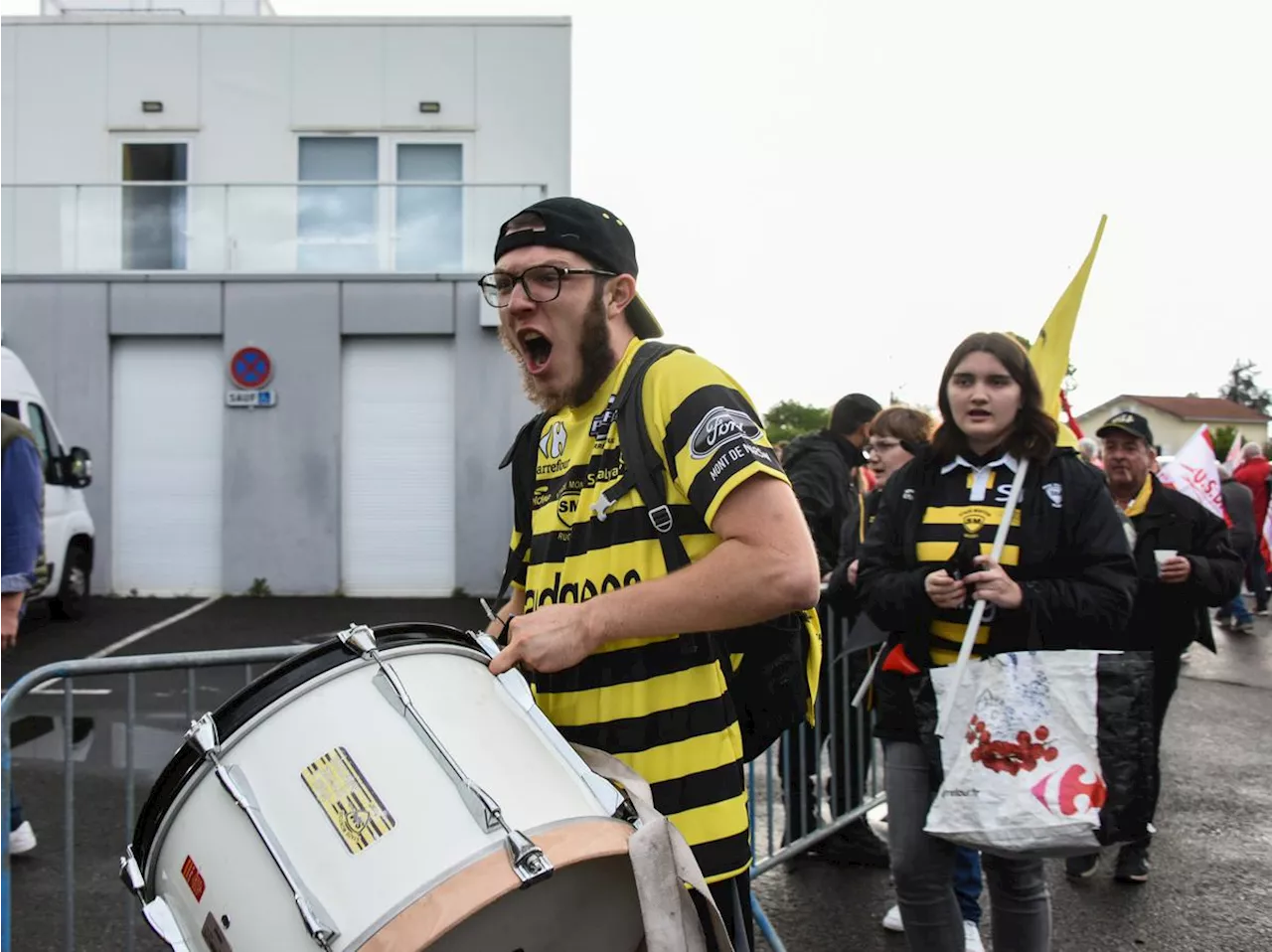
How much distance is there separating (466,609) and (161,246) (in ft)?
20.2

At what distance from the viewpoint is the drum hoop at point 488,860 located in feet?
4.20

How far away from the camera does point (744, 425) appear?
167 cm

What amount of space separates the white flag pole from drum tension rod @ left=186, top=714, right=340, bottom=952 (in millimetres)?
1802

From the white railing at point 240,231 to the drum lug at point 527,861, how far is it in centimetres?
1228

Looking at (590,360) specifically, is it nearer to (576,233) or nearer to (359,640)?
(576,233)

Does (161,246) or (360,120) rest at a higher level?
(360,120)

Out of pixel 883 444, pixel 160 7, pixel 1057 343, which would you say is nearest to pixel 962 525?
pixel 1057 343

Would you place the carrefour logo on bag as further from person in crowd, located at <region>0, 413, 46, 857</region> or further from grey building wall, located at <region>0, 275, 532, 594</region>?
grey building wall, located at <region>0, 275, 532, 594</region>

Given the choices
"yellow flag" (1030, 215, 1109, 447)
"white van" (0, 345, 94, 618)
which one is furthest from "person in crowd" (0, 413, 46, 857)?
"white van" (0, 345, 94, 618)

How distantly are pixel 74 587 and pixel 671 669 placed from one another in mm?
11102

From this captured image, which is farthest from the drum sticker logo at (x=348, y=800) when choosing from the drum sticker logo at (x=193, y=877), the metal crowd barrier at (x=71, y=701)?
the metal crowd barrier at (x=71, y=701)

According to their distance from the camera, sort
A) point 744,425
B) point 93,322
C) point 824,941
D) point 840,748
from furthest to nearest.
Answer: point 93,322, point 840,748, point 824,941, point 744,425

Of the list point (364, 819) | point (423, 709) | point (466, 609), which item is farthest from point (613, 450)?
point (466, 609)

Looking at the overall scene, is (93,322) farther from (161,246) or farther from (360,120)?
(360,120)
